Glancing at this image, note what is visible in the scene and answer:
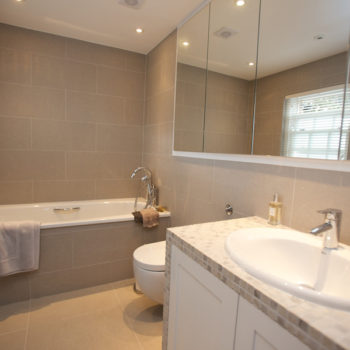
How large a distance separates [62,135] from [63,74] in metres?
0.67

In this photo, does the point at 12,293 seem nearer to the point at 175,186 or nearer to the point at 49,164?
the point at 49,164

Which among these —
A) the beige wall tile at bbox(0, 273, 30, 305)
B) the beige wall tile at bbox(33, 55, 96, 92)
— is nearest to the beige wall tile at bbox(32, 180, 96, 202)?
the beige wall tile at bbox(0, 273, 30, 305)

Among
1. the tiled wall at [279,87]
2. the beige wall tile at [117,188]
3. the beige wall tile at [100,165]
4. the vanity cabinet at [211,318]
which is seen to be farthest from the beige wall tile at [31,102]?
the vanity cabinet at [211,318]

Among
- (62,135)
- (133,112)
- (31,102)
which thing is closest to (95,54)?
(133,112)

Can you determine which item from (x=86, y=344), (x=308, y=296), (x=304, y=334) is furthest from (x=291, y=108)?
(x=86, y=344)

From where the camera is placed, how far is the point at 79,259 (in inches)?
86.5

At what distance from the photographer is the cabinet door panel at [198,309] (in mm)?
827

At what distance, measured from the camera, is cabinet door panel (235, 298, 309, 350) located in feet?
2.03

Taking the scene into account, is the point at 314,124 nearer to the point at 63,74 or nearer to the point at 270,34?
the point at 270,34

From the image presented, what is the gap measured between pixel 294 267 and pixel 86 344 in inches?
56.5

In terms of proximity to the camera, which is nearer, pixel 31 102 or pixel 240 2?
pixel 240 2

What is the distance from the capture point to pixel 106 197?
309 cm

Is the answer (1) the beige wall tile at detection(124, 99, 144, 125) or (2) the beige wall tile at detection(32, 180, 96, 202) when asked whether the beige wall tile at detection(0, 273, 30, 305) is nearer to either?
(2) the beige wall tile at detection(32, 180, 96, 202)

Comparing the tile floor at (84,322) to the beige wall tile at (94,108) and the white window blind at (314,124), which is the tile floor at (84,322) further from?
the beige wall tile at (94,108)
